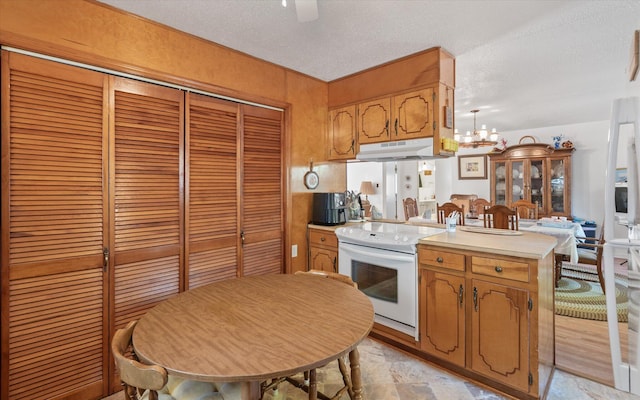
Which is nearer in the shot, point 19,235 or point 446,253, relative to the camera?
point 19,235

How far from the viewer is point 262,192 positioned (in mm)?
2785

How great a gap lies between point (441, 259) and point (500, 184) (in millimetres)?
4764

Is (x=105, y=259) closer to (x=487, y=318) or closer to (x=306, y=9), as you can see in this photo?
(x=306, y=9)

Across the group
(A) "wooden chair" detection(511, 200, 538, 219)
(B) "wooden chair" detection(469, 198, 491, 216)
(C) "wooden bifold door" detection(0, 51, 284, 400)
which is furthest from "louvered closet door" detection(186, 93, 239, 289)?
(B) "wooden chair" detection(469, 198, 491, 216)

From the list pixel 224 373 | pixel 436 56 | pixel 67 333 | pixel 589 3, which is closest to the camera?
pixel 224 373

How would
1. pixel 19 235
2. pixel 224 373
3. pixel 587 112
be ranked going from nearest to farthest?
pixel 224 373 < pixel 19 235 < pixel 587 112

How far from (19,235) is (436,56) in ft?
9.88

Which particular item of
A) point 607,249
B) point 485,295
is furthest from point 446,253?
point 607,249

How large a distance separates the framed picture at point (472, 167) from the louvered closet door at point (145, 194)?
20.3 ft

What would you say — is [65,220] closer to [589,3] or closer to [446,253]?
[446,253]

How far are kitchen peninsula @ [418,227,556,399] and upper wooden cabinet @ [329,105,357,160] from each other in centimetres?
134

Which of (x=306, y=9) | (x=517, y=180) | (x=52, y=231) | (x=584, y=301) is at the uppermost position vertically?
(x=306, y=9)

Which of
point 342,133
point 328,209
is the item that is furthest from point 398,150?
point 328,209

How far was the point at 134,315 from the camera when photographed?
205cm
